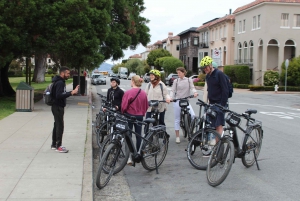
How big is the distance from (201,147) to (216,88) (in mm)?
1209

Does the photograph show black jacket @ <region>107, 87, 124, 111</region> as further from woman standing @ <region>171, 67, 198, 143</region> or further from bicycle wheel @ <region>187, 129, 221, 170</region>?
bicycle wheel @ <region>187, 129, 221, 170</region>

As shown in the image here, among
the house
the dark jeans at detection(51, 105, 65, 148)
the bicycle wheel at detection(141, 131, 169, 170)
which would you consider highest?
the house

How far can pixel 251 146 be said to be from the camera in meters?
7.25

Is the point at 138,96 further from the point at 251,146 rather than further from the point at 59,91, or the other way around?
the point at 251,146

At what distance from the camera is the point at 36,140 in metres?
9.48

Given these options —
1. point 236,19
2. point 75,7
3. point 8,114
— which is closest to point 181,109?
point 8,114

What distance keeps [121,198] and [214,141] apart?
2.03 meters

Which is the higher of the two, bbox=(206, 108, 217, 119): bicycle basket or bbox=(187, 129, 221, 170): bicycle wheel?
bbox=(206, 108, 217, 119): bicycle basket

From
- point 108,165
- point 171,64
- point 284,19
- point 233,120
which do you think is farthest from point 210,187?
point 171,64

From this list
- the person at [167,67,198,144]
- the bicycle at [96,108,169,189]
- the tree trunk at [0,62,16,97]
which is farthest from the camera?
the tree trunk at [0,62,16,97]

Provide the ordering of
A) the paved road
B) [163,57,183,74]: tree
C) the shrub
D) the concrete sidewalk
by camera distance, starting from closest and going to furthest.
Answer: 1. the concrete sidewalk
2. the paved road
3. the shrub
4. [163,57,183,74]: tree

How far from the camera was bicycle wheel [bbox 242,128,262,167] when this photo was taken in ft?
23.6

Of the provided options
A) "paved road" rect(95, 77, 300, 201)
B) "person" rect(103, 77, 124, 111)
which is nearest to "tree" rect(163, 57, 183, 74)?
"person" rect(103, 77, 124, 111)

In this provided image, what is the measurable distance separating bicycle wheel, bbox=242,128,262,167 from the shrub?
33786 mm
